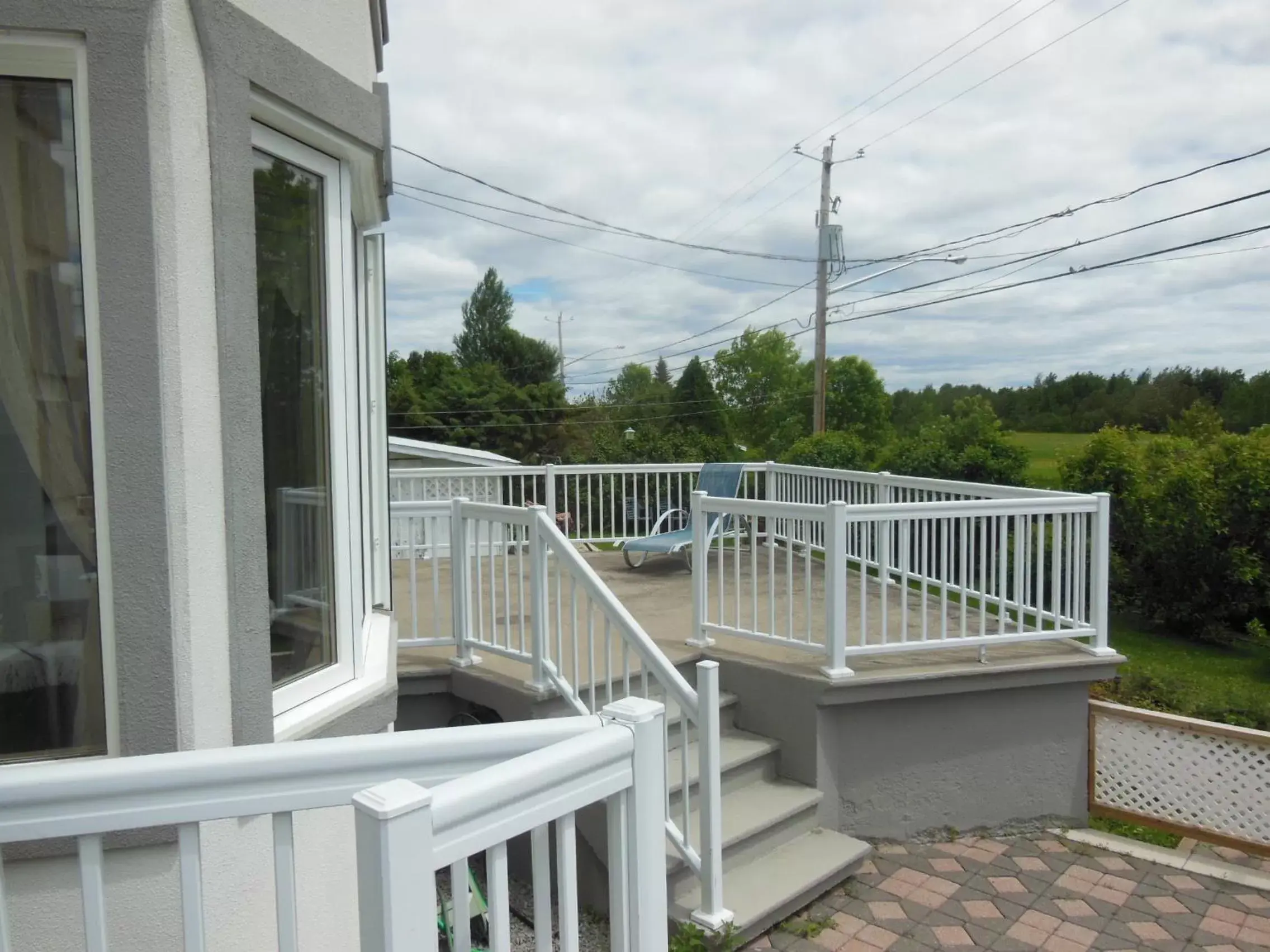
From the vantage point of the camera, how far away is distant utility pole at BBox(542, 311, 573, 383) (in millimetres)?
40656

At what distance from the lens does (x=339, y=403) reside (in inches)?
107

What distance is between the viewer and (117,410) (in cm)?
183

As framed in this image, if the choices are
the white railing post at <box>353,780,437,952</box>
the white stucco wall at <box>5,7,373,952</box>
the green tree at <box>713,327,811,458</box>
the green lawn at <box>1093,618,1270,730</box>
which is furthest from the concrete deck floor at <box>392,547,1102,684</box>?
the green tree at <box>713,327,811,458</box>

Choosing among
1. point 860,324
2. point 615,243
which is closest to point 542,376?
point 615,243

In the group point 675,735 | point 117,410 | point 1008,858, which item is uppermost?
point 117,410

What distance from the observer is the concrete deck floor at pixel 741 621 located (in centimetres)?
482

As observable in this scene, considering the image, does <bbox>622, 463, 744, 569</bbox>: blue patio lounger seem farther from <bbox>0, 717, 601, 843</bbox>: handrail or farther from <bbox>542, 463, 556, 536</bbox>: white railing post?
<bbox>0, 717, 601, 843</bbox>: handrail

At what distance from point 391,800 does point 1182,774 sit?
5.25 metres

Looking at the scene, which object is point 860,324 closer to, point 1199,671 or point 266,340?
point 1199,671

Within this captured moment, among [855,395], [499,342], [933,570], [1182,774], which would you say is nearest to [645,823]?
[933,570]

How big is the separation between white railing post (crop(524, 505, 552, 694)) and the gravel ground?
3.17ft

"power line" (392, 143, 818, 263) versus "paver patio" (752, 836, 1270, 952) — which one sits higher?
"power line" (392, 143, 818, 263)

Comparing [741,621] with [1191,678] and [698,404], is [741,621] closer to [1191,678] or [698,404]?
[1191,678]

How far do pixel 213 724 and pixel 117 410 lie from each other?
2.48 feet
